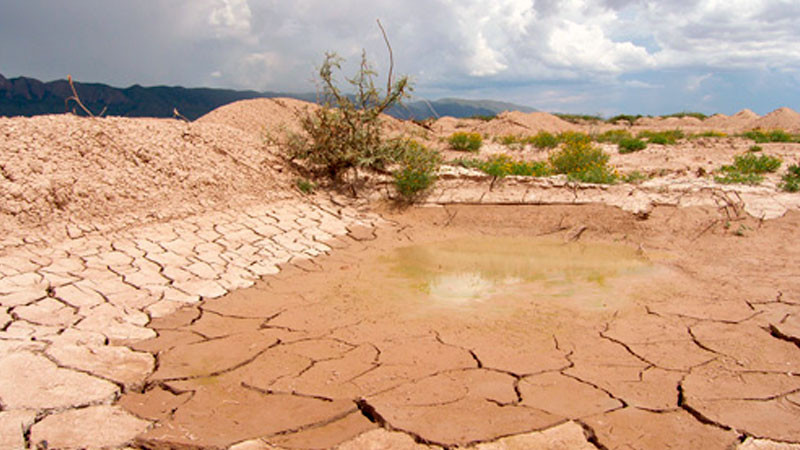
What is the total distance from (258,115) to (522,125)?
29.6ft

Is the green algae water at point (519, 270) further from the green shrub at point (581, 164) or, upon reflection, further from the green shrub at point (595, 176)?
the green shrub at point (581, 164)

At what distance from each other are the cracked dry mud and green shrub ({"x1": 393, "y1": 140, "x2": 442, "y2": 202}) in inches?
96.3

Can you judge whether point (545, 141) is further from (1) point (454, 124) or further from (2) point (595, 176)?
(1) point (454, 124)

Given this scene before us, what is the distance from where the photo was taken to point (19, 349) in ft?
9.86

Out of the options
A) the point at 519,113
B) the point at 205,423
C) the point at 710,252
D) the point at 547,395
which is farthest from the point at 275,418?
the point at 519,113

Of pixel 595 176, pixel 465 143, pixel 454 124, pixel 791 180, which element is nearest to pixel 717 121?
pixel 454 124

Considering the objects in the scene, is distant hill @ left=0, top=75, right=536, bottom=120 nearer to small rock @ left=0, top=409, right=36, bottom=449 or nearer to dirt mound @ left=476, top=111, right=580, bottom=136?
dirt mound @ left=476, top=111, right=580, bottom=136

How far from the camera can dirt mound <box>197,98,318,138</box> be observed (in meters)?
9.46

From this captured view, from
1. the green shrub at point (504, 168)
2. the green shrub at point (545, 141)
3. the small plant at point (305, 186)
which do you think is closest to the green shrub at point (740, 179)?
the green shrub at point (504, 168)

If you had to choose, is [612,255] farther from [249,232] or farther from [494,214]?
[249,232]

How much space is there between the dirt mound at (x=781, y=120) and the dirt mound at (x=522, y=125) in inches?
264

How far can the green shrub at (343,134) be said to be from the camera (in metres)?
8.09

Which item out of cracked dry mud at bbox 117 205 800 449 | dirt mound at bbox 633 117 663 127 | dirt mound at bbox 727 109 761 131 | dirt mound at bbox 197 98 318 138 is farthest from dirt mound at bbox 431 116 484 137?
cracked dry mud at bbox 117 205 800 449

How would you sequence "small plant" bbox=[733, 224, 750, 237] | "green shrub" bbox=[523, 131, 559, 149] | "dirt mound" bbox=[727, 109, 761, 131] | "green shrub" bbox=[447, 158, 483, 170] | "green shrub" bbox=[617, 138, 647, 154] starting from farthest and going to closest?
1. "dirt mound" bbox=[727, 109, 761, 131]
2. "green shrub" bbox=[523, 131, 559, 149]
3. "green shrub" bbox=[617, 138, 647, 154]
4. "green shrub" bbox=[447, 158, 483, 170]
5. "small plant" bbox=[733, 224, 750, 237]
